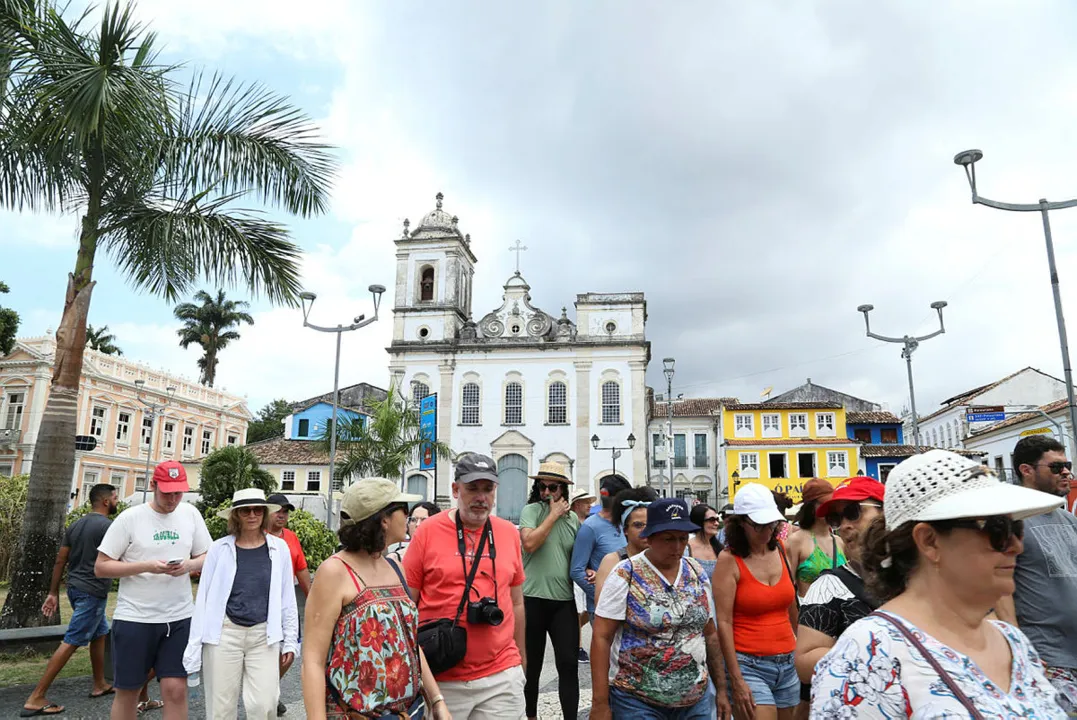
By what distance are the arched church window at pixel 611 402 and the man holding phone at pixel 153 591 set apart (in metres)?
34.1

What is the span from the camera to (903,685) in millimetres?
1481

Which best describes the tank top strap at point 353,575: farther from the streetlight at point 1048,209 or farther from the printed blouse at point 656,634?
the streetlight at point 1048,209

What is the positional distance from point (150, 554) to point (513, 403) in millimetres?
35147

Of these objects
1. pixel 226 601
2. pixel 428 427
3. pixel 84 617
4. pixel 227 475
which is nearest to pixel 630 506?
pixel 226 601

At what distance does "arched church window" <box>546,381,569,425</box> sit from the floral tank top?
1423 inches

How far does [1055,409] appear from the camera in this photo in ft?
98.2

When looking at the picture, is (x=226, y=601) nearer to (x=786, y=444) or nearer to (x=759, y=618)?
(x=759, y=618)

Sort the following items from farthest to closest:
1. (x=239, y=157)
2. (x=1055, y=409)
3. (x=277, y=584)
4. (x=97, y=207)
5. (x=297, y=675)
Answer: (x=1055, y=409) → (x=239, y=157) → (x=97, y=207) → (x=297, y=675) → (x=277, y=584)

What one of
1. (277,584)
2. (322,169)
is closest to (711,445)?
(322,169)

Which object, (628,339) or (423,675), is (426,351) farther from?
(423,675)

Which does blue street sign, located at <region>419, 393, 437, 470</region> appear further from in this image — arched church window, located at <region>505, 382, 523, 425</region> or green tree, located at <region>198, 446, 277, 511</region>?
green tree, located at <region>198, 446, 277, 511</region>

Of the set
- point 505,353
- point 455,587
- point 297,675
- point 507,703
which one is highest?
point 505,353

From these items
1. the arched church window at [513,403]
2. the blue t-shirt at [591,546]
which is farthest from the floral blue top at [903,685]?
the arched church window at [513,403]

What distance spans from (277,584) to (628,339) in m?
35.7
